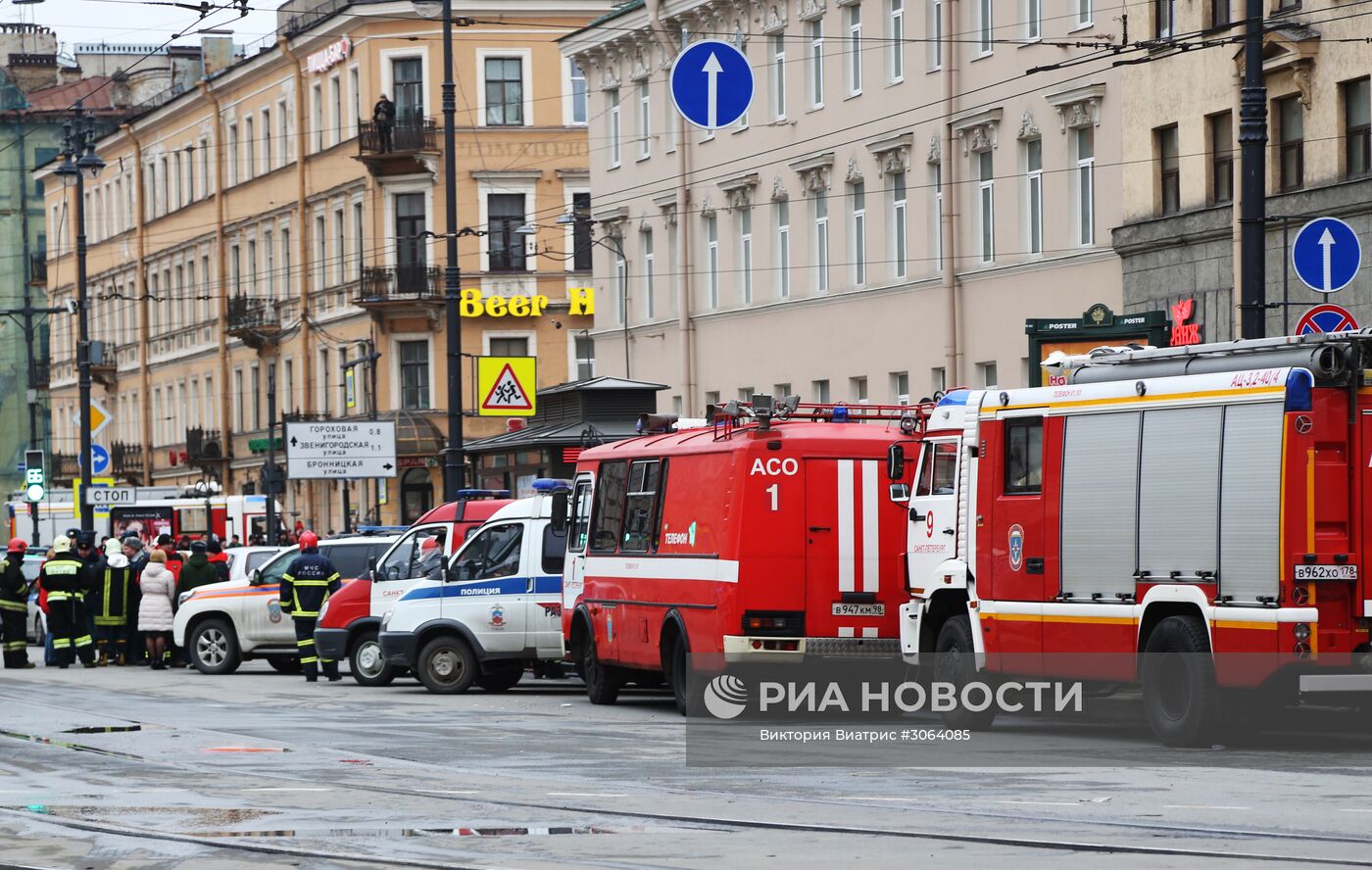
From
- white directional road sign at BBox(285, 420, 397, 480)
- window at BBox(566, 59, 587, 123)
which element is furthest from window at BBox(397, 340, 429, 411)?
white directional road sign at BBox(285, 420, 397, 480)

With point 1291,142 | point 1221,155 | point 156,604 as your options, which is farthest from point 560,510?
point 1221,155

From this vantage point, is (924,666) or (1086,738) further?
(924,666)

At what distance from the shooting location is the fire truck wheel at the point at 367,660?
2798 cm

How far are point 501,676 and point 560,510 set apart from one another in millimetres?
3035

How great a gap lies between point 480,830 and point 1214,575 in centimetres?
612

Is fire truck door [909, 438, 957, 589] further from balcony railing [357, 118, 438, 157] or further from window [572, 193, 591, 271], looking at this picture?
balcony railing [357, 118, 438, 157]

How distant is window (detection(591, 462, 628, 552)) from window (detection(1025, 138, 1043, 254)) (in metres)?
15.5

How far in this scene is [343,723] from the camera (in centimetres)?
2117

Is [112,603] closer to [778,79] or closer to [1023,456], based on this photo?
[778,79]

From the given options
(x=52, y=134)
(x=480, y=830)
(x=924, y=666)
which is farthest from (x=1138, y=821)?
(x=52, y=134)

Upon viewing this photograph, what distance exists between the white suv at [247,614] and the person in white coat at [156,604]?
926 millimetres

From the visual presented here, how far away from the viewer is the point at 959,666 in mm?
19062

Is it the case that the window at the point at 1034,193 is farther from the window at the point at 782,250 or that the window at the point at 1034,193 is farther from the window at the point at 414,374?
the window at the point at 414,374

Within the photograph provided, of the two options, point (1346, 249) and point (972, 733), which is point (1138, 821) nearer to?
point (972, 733)
